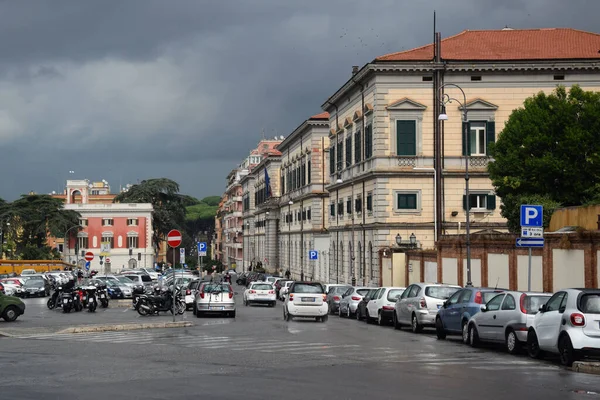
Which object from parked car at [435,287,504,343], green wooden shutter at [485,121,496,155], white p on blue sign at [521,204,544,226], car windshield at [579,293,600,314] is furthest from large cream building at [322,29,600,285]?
car windshield at [579,293,600,314]

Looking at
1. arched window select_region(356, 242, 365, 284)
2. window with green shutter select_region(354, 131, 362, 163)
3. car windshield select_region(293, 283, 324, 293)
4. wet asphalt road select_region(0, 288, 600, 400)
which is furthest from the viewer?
arched window select_region(356, 242, 365, 284)

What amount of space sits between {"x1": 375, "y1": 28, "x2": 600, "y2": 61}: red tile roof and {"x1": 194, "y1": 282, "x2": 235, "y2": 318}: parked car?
24.1 meters

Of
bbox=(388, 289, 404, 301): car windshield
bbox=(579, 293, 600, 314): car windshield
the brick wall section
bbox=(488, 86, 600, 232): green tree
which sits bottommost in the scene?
bbox=(388, 289, 404, 301): car windshield

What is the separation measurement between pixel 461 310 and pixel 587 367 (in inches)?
323

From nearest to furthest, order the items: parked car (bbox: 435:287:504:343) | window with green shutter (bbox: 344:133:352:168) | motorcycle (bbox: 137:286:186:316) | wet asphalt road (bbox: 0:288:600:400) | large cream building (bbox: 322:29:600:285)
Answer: wet asphalt road (bbox: 0:288:600:400) → parked car (bbox: 435:287:504:343) → motorcycle (bbox: 137:286:186:316) → large cream building (bbox: 322:29:600:285) → window with green shutter (bbox: 344:133:352:168)

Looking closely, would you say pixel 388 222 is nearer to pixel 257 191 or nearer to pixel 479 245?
pixel 479 245

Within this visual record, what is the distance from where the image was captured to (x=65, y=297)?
42.9 metres

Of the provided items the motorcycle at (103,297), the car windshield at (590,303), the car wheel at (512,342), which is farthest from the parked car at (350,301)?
the car windshield at (590,303)

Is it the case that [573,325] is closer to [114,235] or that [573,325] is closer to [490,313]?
[490,313]

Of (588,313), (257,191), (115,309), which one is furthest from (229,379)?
(257,191)

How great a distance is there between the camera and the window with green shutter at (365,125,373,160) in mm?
58956

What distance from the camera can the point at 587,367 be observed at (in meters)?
17.9

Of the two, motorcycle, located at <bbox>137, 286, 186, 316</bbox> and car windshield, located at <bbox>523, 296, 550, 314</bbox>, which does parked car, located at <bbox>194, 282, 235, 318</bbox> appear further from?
car windshield, located at <bbox>523, 296, 550, 314</bbox>

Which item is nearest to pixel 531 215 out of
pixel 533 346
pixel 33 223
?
pixel 533 346
